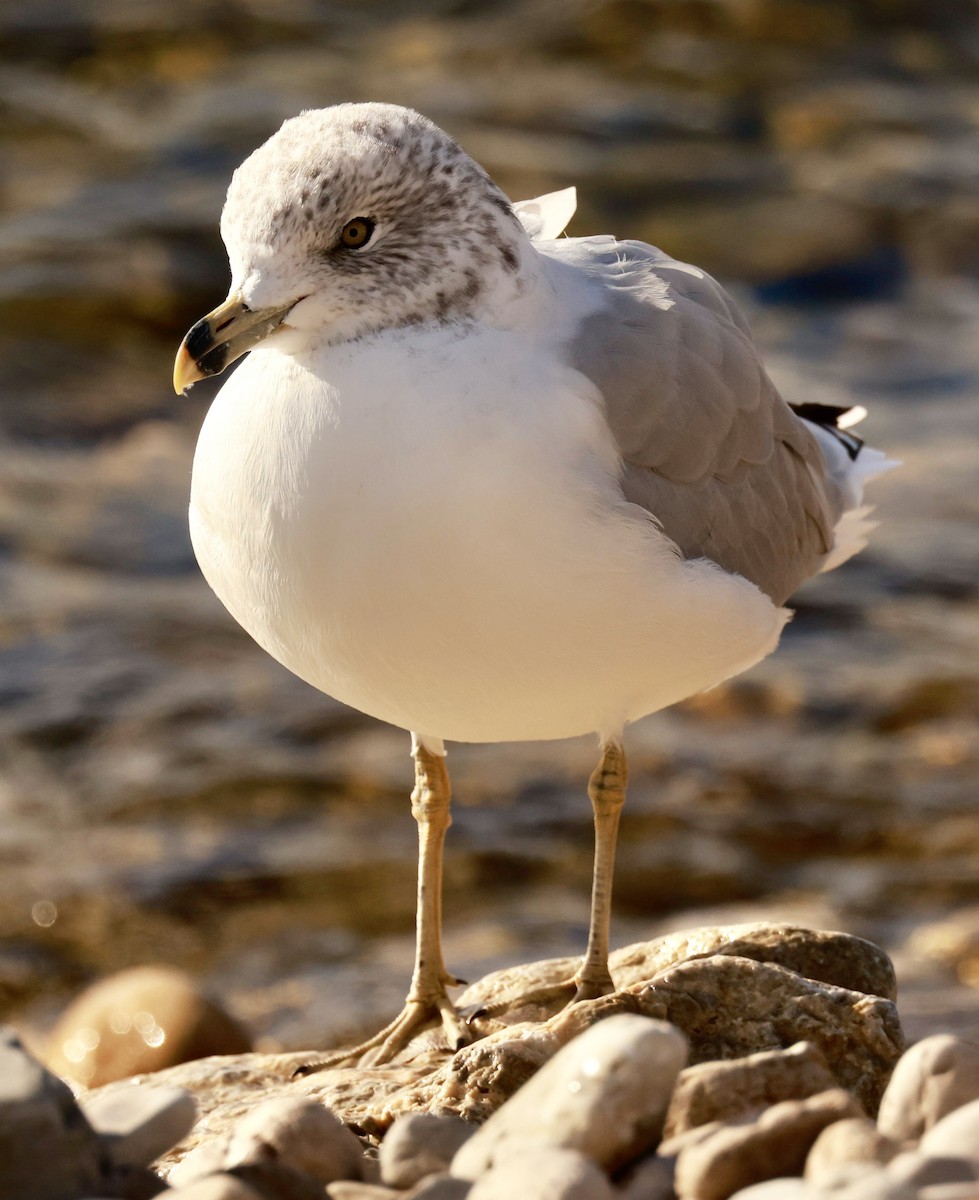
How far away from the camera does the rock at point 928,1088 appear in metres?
3.16

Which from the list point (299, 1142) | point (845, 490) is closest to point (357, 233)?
point (299, 1142)

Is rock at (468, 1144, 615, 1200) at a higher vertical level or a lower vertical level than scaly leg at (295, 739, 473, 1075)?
higher

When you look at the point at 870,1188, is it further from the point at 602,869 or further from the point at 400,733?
the point at 400,733

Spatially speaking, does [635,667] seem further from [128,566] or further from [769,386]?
[128,566]

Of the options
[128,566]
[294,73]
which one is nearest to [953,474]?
[128,566]

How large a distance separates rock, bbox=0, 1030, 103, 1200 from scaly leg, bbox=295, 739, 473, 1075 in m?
1.94

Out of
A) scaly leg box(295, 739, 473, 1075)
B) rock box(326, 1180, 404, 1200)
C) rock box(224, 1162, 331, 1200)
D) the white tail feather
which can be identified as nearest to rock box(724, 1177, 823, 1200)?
rock box(326, 1180, 404, 1200)

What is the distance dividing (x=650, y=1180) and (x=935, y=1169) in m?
0.46

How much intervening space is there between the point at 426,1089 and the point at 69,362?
25.7 feet

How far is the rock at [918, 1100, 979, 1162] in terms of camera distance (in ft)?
9.17

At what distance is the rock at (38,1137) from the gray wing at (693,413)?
182 cm

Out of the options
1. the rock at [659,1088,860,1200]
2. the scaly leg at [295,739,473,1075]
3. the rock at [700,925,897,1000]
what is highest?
A: the rock at [659,1088,860,1200]

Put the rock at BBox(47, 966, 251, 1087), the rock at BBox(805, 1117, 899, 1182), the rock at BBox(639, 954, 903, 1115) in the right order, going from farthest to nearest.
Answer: the rock at BBox(47, 966, 251, 1087) < the rock at BBox(639, 954, 903, 1115) < the rock at BBox(805, 1117, 899, 1182)

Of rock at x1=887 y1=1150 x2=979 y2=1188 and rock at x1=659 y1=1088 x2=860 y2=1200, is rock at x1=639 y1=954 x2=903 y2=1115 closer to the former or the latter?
rock at x1=659 y1=1088 x2=860 y2=1200
